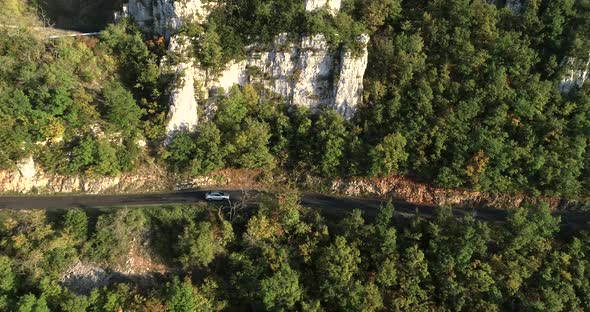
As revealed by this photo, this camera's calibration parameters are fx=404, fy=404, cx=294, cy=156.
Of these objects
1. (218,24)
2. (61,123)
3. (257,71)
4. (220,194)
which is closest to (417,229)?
(220,194)

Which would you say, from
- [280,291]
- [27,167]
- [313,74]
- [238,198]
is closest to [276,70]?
[313,74]

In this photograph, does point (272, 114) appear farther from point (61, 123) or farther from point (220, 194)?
point (61, 123)

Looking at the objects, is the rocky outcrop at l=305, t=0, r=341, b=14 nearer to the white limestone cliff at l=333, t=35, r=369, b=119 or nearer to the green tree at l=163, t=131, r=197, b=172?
the white limestone cliff at l=333, t=35, r=369, b=119

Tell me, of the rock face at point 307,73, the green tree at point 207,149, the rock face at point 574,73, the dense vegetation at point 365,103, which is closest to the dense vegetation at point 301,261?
the dense vegetation at point 365,103

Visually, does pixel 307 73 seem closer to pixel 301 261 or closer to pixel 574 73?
pixel 301 261

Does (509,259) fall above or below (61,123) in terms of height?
below

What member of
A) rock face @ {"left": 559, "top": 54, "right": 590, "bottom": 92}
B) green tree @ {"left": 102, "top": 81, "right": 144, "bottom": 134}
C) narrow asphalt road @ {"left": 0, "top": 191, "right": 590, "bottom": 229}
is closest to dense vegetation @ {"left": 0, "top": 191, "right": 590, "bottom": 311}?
narrow asphalt road @ {"left": 0, "top": 191, "right": 590, "bottom": 229}

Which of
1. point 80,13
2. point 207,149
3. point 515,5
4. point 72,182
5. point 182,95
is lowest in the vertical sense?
point 72,182
